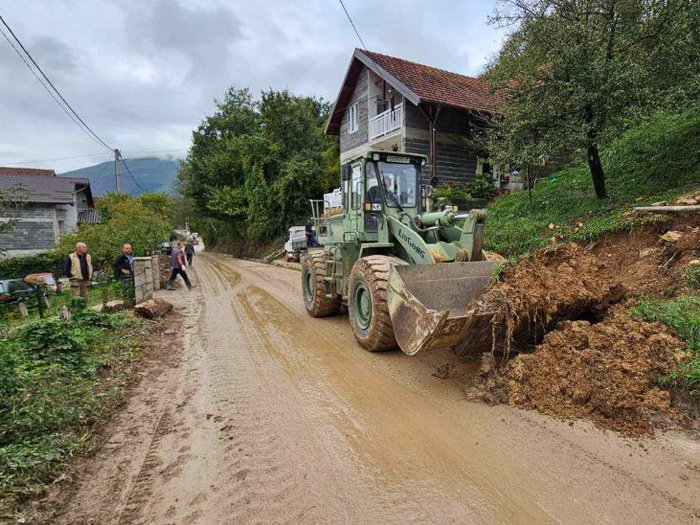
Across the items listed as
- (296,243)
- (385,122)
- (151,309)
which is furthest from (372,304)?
(296,243)

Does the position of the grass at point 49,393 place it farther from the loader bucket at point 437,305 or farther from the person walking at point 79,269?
the loader bucket at point 437,305

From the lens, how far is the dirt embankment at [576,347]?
10.6 ft

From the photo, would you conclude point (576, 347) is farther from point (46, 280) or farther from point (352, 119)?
point (352, 119)

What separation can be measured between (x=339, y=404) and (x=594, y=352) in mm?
2444

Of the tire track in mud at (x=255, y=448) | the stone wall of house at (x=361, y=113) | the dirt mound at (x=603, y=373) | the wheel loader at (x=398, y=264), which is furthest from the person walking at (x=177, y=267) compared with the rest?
the stone wall of house at (x=361, y=113)

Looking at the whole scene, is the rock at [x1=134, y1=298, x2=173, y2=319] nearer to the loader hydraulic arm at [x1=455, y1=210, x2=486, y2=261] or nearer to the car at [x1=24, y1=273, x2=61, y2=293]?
the loader hydraulic arm at [x1=455, y1=210, x2=486, y2=261]

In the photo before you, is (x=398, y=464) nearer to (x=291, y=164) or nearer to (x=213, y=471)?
(x=213, y=471)

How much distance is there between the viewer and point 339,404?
3883 millimetres

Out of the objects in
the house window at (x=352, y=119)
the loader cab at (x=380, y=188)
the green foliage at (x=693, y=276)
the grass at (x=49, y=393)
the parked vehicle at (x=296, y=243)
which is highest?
the house window at (x=352, y=119)

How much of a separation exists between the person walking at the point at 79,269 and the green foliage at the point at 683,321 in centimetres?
983

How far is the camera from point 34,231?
81.1ft

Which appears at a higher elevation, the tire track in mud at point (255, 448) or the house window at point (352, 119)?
the house window at point (352, 119)

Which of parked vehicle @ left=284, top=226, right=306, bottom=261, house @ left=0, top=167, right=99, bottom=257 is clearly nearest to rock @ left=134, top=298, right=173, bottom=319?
parked vehicle @ left=284, top=226, right=306, bottom=261

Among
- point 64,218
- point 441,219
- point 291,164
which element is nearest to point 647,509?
point 441,219
